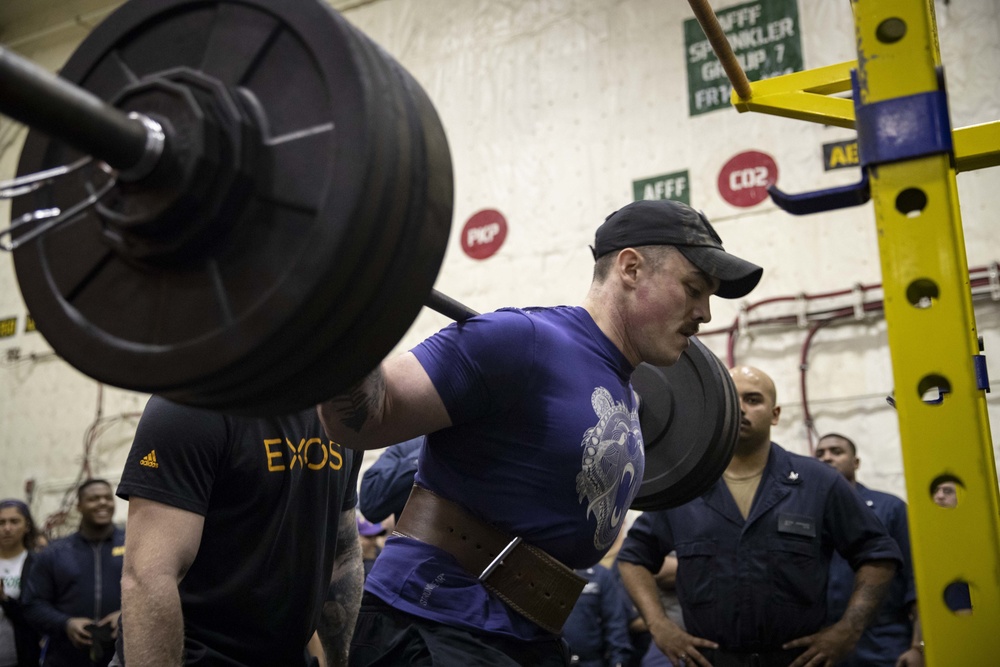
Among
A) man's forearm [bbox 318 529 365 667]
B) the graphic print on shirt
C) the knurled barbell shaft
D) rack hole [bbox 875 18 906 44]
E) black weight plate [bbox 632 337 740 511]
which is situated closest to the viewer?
the knurled barbell shaft

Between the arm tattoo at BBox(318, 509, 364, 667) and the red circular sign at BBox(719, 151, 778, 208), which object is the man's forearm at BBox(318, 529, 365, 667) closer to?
the arm tattoo at BBox(318, 509, 364, 667)

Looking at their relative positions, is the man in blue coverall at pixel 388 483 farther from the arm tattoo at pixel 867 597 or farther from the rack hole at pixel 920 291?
the rack hole at pixel 920 291

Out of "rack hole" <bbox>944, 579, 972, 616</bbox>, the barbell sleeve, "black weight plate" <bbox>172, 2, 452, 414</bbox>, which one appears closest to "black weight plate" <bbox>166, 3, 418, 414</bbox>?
"black weight plate" <bbox>172, 2, 452, 414</bbox>

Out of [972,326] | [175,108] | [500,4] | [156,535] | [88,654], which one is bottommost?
[88,654]

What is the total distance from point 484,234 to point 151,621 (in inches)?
203

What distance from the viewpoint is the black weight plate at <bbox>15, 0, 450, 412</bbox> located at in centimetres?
107

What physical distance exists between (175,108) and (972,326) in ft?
3.39

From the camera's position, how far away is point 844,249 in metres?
5.52

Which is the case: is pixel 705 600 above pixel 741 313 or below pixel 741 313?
below

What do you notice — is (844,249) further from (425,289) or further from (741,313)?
(425,289)

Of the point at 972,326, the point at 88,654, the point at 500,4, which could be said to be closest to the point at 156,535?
the point at 972,326

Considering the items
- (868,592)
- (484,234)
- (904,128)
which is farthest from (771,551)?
(484,234)

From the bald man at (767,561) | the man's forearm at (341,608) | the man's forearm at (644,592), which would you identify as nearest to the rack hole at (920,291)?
the man's forearm at (341,608)

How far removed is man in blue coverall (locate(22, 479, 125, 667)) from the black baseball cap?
11.3ft
